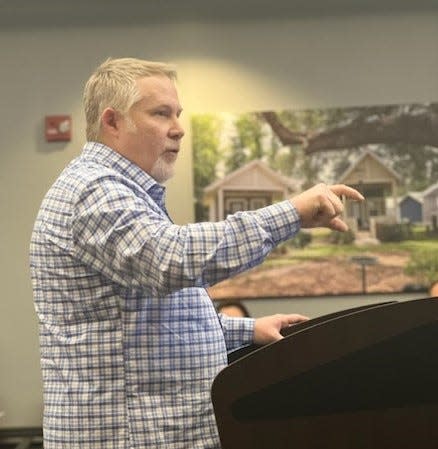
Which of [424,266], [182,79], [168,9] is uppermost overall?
[168,9]

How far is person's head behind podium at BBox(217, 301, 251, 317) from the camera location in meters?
3.05

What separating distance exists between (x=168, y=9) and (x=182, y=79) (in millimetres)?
348

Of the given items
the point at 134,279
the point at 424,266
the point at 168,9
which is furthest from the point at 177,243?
the point at 168,9

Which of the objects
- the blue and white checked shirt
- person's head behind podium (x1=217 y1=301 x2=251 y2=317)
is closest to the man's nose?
the blue and white checked shirt

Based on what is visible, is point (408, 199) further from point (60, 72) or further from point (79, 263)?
point (79, 263)

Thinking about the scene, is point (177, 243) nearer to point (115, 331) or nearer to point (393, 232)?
point (115, 331)

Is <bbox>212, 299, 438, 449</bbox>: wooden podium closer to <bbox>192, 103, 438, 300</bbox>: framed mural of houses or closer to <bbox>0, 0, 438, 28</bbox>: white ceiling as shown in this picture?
<bbox>192, 103, 438, 300</bbox>: framed mural of houses

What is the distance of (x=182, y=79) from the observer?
3.29 metres

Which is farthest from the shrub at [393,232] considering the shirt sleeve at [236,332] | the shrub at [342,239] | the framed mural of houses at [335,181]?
the shirt sleeve at [236,332]

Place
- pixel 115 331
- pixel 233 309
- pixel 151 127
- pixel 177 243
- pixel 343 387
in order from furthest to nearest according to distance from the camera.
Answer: pixel 233 309 < pixel 151 127 < pixel 115 331 < pixel 177 243 < pixel 343 387

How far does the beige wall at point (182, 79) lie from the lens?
3.27 meters

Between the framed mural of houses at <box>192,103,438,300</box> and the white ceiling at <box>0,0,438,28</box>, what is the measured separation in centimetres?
50

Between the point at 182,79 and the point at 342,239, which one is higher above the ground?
the point at 182,79

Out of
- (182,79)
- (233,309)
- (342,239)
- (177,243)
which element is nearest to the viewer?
(177,243)
